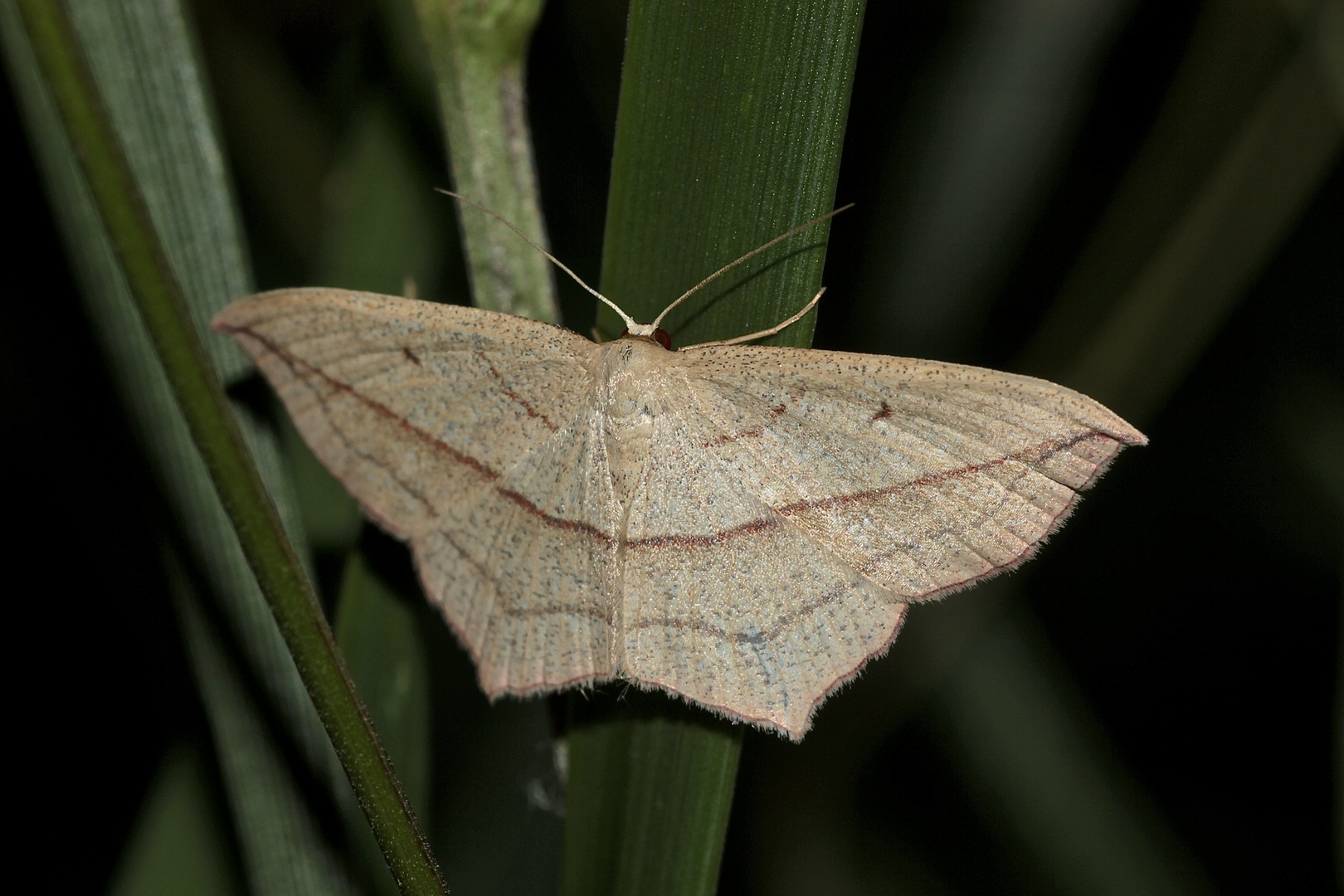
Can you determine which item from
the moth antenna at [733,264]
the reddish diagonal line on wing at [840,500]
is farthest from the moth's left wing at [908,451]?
the moth antenna at [733,264]

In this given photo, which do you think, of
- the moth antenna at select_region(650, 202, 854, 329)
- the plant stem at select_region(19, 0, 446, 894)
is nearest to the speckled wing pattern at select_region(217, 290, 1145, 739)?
the moth antenna at select_region(650, 202, 854, 329)

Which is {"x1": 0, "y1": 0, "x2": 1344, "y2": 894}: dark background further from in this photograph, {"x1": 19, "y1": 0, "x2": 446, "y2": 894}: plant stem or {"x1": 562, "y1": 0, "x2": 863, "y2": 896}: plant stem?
{"x1": 19, "y1": 0, "x2": 446, "y2": 894}: plant stem

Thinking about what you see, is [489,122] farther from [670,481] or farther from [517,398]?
[670,481]

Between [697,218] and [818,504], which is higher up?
[697,218]

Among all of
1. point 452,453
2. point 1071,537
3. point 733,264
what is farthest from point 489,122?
point 1071,537

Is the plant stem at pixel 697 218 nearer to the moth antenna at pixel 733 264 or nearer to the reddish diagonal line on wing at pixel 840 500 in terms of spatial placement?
the moth antenna at pixel 733 264

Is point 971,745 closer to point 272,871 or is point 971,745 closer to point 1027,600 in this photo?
point 1027,600
